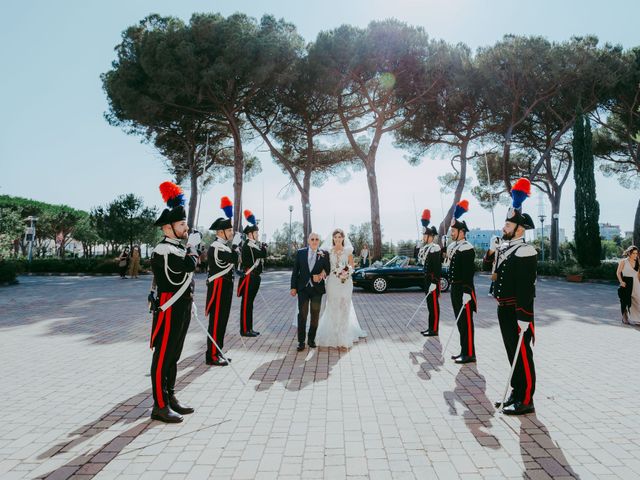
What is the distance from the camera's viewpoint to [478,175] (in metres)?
40.4

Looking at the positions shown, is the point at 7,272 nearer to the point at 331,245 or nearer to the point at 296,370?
the point at 331,245

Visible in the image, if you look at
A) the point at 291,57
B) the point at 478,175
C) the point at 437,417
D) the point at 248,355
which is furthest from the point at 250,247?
the point at 478,175

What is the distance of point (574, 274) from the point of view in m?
23.2

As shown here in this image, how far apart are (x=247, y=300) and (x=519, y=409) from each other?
17.7ft

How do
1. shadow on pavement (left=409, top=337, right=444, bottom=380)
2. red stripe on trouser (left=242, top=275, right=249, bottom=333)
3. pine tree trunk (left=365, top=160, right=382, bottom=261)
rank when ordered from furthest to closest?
pine tree trunk (left=365, top=160, right=382, bottom=261) → red stripe on trouser (left=242, top=275, right=249, bottom=333) → shadow on pavement (left=409, top=337, right=444, bottom=380)

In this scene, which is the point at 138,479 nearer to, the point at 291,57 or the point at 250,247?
the point at 250,247

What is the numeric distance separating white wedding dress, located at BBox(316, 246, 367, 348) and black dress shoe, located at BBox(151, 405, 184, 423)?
11.4 feet

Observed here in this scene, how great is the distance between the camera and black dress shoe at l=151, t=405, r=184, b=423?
12.9ft

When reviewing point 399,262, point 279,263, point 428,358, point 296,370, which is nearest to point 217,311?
point 296,370

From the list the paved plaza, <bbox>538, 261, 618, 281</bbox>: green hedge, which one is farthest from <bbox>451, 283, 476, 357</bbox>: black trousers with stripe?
<bbox>538, 261, 618, 281</bbox>: green hedge

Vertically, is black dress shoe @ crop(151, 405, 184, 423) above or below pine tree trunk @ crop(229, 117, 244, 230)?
below

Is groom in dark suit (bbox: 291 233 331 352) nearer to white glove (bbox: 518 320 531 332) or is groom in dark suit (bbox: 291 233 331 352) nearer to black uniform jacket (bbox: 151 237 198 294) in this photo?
black uniform jacket (bbox: 151 237 198 294)

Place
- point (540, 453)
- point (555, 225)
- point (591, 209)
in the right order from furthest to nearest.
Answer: point (555, 225)
point (591, 209)
point (540, 453)

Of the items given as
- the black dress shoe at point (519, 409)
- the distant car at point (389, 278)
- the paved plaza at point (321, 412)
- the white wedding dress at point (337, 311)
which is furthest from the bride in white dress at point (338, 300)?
the distant car at point (389, 278)
